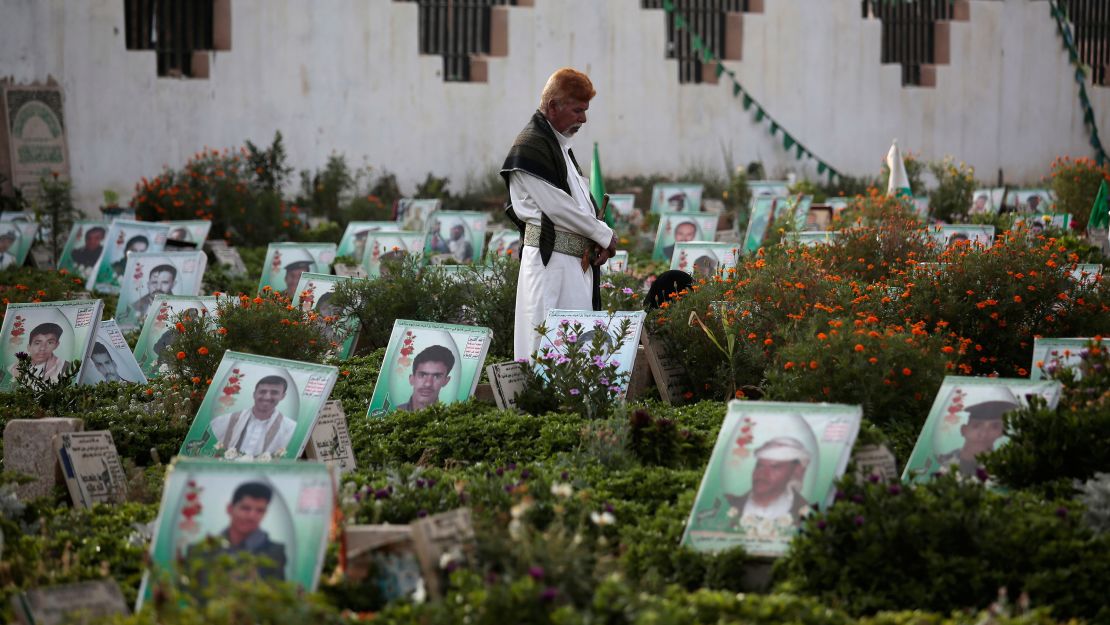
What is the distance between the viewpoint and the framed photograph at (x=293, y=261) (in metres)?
11.3

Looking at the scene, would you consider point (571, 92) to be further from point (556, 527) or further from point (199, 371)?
point (556, 527)

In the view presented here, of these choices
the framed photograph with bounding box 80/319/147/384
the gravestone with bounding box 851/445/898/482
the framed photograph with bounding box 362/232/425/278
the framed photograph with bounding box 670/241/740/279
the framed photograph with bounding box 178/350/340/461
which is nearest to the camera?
the gravestone with bounding box 851/445/898/482

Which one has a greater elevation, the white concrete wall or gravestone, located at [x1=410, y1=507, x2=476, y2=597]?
the white concrete wall

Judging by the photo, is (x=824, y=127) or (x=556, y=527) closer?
(x=556, y=527)

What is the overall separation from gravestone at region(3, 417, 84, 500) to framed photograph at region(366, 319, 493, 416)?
1.78 metres

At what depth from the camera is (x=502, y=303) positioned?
872cm

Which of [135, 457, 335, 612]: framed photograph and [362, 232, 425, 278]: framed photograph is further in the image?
[362, 232, 425, 278]: framed photograph

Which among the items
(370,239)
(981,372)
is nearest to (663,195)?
(370,239)

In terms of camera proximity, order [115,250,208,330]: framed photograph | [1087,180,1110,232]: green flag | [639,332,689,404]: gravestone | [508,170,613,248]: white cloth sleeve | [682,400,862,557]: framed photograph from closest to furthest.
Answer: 1. [682,400,862,557]: framed photograph
2. [508,170,613,248]: white cloth sleeve
3. [639,332,689,404]: gravestone
4. [115,250,208,330]: framed photograph
5. [1087,180,1110,232]: green flag

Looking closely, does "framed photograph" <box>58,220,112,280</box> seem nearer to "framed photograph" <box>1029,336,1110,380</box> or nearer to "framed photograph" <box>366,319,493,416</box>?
"framed photograph" <box>366,319,493,416</box>

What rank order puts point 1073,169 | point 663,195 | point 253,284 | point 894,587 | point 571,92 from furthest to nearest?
point 663,195 < point 1073,169 < point 253,284 < point 571,92 < point 894,587

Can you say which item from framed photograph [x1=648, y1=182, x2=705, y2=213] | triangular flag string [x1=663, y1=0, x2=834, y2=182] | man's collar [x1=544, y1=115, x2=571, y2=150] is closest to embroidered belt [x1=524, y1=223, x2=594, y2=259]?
man's collar [x1=544, y1=115, x2=571, y2=150]

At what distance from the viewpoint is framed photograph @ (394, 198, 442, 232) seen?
15748 mm

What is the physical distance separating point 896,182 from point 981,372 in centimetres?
643
